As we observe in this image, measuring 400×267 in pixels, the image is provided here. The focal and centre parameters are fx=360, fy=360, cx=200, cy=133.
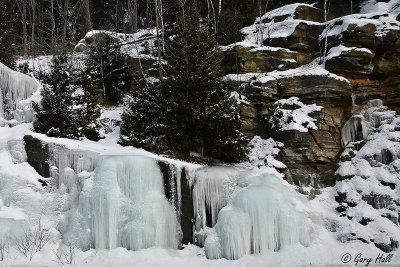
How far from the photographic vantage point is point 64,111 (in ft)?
39.3

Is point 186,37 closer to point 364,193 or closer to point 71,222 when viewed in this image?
point 71,222

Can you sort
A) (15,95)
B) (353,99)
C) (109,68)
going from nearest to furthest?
(15,95)
(353,99)
(109,68)

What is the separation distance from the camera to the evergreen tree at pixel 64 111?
11.9 metres

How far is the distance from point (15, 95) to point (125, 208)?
6.93 meters

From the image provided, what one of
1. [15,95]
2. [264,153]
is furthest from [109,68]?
[264,153]

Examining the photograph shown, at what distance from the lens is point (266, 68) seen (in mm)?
15273

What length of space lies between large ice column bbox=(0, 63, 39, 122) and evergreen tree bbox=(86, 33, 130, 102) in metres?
3.62

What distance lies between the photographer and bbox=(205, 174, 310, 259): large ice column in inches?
396

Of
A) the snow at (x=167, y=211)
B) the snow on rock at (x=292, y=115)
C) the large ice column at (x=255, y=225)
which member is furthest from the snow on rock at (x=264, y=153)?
the large ice column at (x=255, y=225)

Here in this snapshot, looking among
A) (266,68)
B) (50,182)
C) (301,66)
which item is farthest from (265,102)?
(50,182)

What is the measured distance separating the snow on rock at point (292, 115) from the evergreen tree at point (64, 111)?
6568 millimetres

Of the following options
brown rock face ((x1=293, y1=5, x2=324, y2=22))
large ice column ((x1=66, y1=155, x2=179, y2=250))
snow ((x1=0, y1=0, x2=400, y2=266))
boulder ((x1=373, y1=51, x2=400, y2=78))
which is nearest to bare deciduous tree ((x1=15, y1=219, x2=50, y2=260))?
snow ((x1=0, y1=0, x2=400, y2=266))

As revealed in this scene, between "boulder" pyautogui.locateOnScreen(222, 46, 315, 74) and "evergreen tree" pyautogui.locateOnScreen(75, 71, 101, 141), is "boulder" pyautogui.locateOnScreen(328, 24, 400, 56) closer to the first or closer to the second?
"boulder" pyautogui.locateOnScreen(222, 46, 315, 74)

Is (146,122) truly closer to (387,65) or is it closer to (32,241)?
(32,241)
